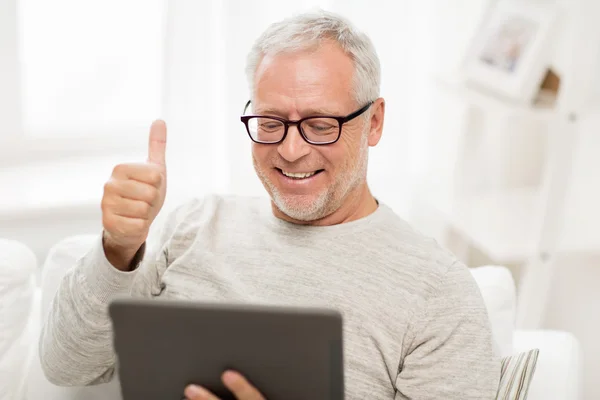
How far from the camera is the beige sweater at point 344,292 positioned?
1336 millimetres

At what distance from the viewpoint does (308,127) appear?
1442 mm

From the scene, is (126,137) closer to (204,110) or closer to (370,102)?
(204,110)

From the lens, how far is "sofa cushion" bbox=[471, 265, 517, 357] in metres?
1.61

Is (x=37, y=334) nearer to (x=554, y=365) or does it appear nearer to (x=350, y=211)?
(x=350, y=211)

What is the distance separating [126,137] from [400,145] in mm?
942

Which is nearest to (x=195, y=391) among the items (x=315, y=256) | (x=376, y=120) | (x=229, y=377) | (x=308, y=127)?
(x=229, y=377)

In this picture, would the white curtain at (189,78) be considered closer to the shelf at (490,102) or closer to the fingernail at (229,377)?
the shelf at (490,102)

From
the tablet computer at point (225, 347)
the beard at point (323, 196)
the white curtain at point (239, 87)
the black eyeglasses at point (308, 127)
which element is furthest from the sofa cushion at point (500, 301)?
the white curtain at point (239, 87)

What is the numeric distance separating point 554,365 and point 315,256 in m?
0.55

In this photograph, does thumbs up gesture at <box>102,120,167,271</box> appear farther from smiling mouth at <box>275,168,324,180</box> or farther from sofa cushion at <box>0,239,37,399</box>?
sofa cushion at <box>0,239,37,399</box>

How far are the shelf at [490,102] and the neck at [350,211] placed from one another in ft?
2.94

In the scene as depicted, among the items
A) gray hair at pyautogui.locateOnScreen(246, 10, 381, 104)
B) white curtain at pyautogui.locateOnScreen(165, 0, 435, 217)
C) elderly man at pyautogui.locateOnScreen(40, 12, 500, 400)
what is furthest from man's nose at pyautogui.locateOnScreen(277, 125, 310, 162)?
white curtain at pyautogui.locateOnScreen(165, 0, 435, 217)

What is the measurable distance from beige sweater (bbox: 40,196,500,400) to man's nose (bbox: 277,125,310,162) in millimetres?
165

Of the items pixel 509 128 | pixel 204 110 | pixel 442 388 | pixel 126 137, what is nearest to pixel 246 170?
pixel 204 110
